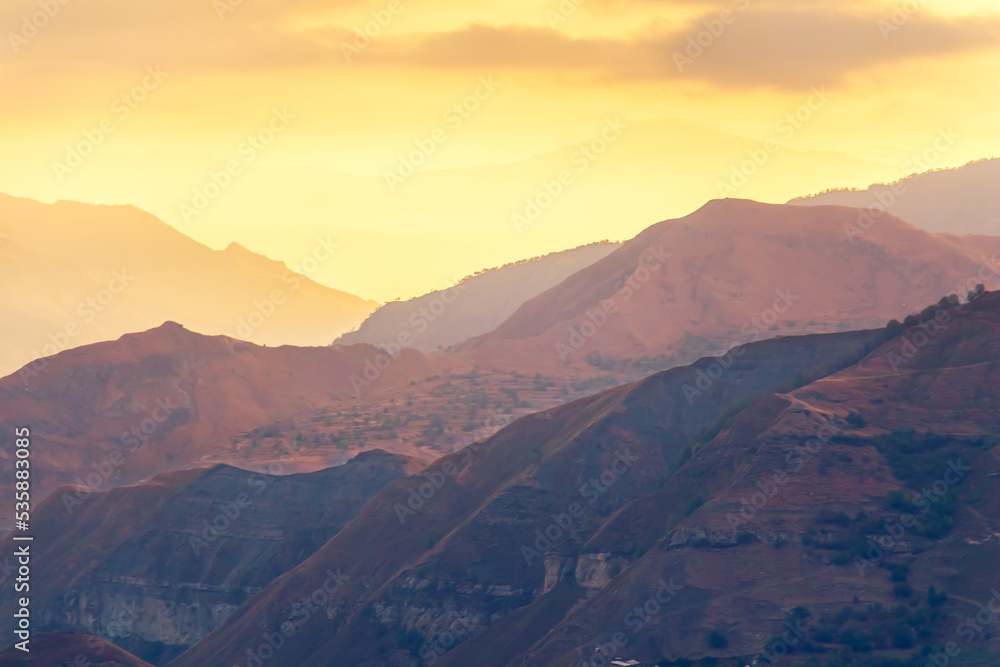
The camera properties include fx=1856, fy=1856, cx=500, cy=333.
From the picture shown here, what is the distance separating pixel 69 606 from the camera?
13562 cm

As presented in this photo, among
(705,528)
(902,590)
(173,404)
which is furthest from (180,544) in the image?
(902,590)

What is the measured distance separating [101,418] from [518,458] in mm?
70788

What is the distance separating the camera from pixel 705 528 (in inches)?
3629

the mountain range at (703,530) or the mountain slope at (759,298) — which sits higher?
the mountain slope at (759,298)

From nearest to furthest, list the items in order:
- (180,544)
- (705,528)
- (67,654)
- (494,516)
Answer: (67,654) < (705,528) < (494,516) < (180,544)

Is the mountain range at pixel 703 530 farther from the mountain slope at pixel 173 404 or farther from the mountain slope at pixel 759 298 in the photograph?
the mountain slope at pixel 759 298

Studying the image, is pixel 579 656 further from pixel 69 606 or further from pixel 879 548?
pixel 69 606

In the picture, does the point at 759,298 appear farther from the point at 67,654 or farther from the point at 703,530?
the point at 67,654

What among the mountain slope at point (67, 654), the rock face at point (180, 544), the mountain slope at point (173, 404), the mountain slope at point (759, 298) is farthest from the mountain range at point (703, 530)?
the mountain slope at point (759, 298)

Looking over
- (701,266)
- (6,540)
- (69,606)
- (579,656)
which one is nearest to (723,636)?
(579,656)

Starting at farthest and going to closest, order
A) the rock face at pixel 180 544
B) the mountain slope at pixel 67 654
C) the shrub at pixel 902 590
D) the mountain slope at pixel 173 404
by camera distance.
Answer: the mountain slope at pixel 173 404
the rock face at pixel 180 544
the shrub at pixel 902 590
the mountain slope at pixel 67 654

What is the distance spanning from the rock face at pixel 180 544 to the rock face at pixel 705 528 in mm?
13772

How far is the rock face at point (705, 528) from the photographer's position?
8681 centimetres

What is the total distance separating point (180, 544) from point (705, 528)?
2325 inches
